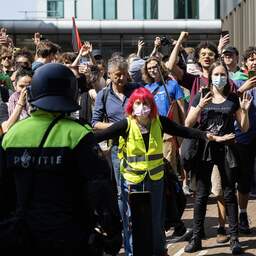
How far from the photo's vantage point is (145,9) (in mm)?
46500

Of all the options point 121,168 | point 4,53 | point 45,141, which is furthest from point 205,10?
point 45,141

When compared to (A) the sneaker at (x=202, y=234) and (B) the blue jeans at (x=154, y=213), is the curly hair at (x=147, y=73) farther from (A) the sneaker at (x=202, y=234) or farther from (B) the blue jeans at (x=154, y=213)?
(B) the blue jeans at (x=154, y=213)

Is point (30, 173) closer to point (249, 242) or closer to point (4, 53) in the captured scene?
point (249, 242)

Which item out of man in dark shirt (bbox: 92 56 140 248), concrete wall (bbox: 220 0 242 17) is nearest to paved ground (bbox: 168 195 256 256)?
man in dark shirt (bbox: 92 56 140 248)

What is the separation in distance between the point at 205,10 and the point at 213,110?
1526 inches

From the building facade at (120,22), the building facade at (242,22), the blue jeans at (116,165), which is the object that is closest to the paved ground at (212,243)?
the blue jeans at (116,165)

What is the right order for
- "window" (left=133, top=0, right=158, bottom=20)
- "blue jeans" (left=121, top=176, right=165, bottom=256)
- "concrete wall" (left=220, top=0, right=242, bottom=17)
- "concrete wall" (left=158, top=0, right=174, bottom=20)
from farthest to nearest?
"window" (left=133, top=0, right=158, bottom=20) → "concrete wall" (left=158, top=0, right=174, bottom=20) → "concrete wall" (left=220, top=0, right=242, bottom=17) → "blue jeans" (left=121, top=176, right=165, bottom=256)

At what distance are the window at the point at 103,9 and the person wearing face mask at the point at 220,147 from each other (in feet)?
126

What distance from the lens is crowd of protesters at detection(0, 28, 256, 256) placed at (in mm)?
6781

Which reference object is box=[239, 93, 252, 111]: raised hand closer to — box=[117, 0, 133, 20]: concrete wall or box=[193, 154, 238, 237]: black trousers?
box=[193, 154, 238, 237]: black trousers

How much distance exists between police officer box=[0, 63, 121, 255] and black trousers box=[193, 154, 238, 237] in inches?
150

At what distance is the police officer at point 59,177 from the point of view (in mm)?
3838

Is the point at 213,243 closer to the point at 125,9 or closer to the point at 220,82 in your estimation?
the point at 220,82

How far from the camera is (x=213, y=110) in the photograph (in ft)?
24.9
